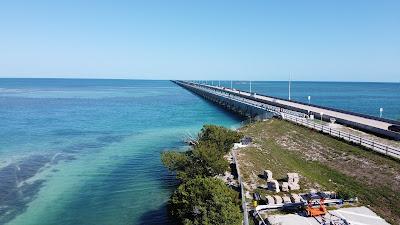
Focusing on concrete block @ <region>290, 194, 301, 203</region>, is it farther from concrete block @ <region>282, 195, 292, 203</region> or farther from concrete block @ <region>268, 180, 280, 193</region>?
concrete block @ <region>268, 180, 280, 193</region>

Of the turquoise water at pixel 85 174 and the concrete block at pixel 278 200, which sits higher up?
the concrete block at pixel 278 200


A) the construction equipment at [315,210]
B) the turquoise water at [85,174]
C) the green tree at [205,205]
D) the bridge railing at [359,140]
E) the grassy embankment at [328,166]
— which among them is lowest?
the turquoise water at [85,174]

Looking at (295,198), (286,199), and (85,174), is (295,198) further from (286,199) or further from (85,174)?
(85,174)

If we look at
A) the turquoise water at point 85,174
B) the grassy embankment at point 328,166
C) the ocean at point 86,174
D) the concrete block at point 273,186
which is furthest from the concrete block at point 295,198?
the turquoise water at point 85,174

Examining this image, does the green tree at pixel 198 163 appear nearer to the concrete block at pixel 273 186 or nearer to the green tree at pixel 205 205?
the concrete block at pixel 273 186

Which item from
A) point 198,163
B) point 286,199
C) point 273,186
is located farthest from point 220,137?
point 286,199
